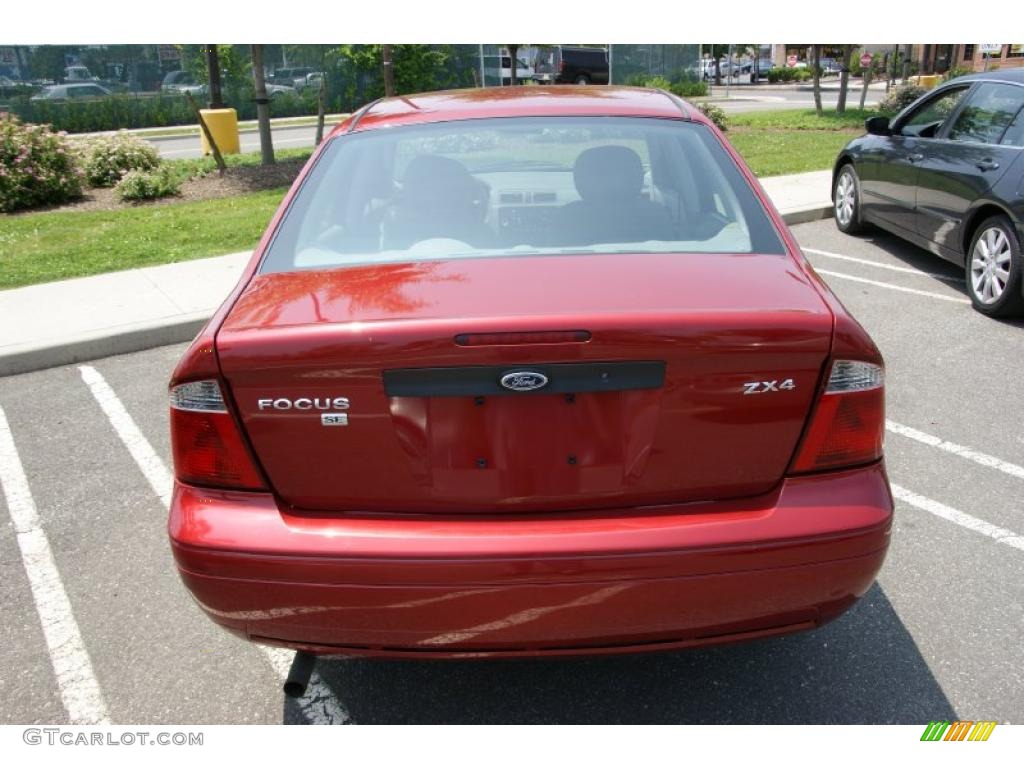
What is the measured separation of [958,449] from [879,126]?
4576mm

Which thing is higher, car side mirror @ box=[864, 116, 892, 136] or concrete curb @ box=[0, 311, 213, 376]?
car side mirror @ box=[864, 116, 892, 136]

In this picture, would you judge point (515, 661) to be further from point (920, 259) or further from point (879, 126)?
point (879, 126)

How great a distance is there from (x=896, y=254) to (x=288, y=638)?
24.4 ft

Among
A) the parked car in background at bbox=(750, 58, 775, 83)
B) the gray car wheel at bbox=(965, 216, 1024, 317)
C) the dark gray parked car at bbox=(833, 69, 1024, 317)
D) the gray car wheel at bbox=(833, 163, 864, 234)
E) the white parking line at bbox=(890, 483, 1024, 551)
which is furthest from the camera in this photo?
the parked car in background at bbox=(750, 58, 775, 83)

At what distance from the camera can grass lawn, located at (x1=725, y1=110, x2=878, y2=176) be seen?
43.5ft

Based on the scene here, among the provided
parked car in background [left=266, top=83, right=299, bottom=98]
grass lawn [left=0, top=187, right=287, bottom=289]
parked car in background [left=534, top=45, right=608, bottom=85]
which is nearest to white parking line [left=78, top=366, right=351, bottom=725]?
grass lawn [left=0, top=187, right=287, bottom=289]

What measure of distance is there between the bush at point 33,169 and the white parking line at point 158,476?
21.4 ft

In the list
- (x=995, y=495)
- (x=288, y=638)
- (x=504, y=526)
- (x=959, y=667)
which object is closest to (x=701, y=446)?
(x=504, y=526)

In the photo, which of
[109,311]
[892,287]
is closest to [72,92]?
[109,311]

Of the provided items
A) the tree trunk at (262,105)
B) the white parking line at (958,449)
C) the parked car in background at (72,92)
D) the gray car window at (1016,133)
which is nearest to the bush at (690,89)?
the parked car in background at (72,92)

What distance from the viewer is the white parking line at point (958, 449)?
4.01m

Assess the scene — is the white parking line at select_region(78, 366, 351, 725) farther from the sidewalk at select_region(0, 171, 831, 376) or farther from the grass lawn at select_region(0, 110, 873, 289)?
the grass lawn at select_region(0, 110, 873, 289)

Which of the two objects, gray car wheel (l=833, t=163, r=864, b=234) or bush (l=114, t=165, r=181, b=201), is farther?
bush (l=114, t=165, r=181, b=201)
